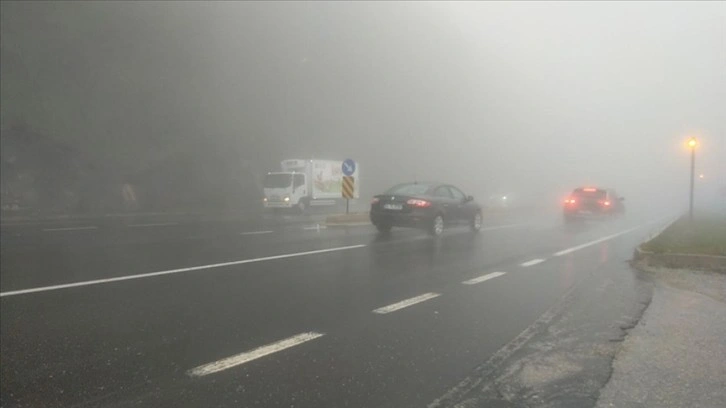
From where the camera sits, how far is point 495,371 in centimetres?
438

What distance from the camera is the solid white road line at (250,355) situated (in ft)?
14.3

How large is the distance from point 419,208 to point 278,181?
1488cm

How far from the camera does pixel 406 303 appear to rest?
22.2 feet

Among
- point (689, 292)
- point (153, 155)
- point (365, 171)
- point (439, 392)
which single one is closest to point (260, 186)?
point (153, 155)

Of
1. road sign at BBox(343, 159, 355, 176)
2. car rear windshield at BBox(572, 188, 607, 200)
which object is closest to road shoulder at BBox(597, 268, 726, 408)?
road sign at BBox(343, 159, 355, 176)

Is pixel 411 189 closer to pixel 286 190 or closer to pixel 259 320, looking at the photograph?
pixel 259 320

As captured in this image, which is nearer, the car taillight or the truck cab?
the car taillight

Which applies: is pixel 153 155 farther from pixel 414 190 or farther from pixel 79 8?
pixel 414 190

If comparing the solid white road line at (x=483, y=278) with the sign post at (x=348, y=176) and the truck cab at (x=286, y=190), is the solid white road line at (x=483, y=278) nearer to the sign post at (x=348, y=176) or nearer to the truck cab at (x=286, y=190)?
the sign post at (x=348, y=176)

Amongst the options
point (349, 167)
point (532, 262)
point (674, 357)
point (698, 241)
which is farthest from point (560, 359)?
point (349, 167)

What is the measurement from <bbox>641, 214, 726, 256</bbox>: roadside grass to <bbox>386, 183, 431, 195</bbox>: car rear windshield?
5872 mm

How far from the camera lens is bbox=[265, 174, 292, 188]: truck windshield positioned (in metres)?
28.4

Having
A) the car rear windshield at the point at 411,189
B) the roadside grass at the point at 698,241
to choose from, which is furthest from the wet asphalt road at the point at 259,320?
the car rear windshield at the point at 411,189

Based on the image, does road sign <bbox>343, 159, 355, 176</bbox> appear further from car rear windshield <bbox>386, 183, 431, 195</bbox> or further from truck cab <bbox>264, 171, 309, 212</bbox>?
truck cab <bbox>264, 171, 309, 212</bbox>
